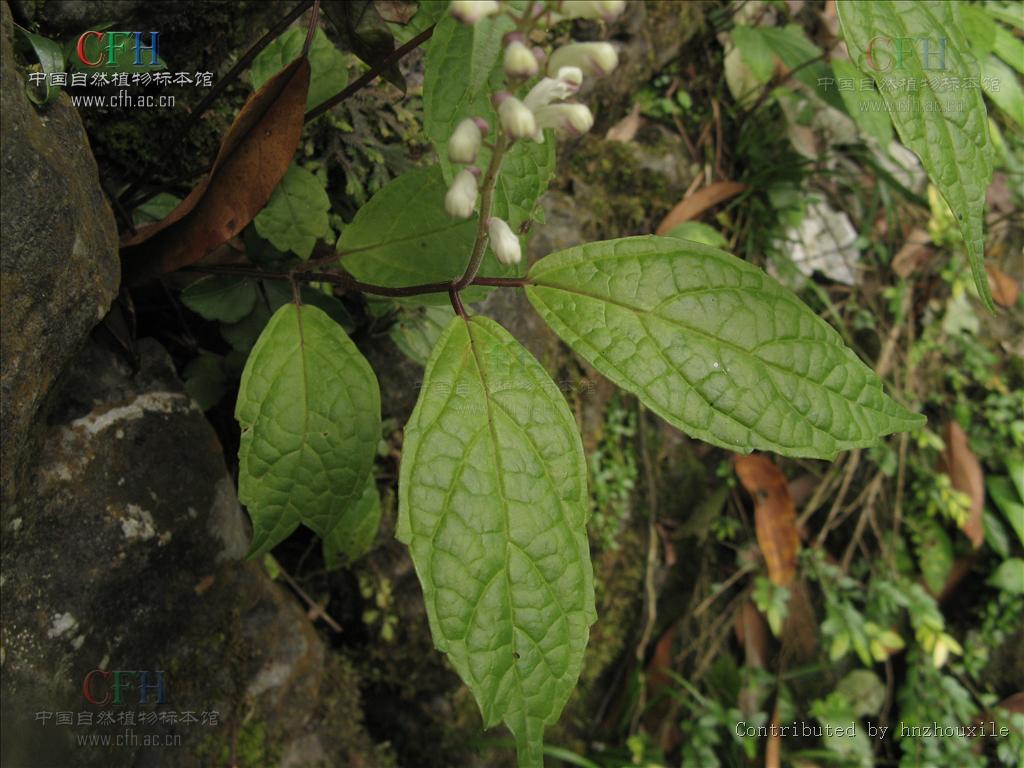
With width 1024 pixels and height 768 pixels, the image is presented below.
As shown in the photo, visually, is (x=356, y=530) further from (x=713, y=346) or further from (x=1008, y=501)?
(x=1008, y=501)

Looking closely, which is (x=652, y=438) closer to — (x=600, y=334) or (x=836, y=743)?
(x=836, y=743)

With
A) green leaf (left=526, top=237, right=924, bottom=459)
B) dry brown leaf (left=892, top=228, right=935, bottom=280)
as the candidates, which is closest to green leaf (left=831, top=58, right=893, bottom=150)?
dry brown leaf (left=892, top=228, right=935, bottom=280)

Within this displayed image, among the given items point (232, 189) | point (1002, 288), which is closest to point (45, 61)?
point (232, 189)

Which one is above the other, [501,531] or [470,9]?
[470,9]

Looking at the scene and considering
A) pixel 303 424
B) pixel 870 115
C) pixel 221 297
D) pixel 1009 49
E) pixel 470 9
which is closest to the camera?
pixel 470 9

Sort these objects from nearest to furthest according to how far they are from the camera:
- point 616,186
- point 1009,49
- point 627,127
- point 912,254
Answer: point 1009,49, point 616,186, point 627,127, point 912,254

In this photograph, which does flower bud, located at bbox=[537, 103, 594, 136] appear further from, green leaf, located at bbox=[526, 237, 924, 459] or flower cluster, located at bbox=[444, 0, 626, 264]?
green leaf, located at bbox=[526, 237, 924, 459]

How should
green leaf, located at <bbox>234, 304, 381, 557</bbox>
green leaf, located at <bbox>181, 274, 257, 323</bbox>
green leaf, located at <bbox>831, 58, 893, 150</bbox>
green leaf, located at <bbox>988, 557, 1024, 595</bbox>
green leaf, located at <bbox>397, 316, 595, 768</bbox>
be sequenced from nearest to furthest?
1. green leaf, located at <bbox>397, 316, 595, 768</bbox>
2. green leaf, located at <bbox>234, 304, 381, 557</bbox>
3. green leaf, located at <bbox>181, 274, 257, 323</bbox>
4. green leaf, located at <bbox>831, 58, 893, 150</bbox>
5. green leaf, located at <bbox>988, 557, 1024, 595</bbox>
